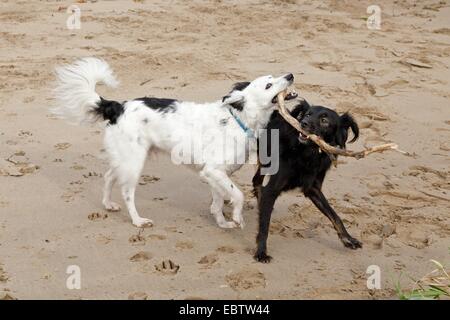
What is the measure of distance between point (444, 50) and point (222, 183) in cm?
573

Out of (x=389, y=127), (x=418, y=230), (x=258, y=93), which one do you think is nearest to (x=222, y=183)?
(x=258, y=93)

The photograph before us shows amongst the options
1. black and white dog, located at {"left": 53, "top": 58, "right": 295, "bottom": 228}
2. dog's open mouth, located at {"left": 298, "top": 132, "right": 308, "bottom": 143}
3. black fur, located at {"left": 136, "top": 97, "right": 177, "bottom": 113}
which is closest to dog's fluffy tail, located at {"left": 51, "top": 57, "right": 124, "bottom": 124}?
black and white dog, located at {"left": 53, "top": 58, "right": 295, "bottom": 228}

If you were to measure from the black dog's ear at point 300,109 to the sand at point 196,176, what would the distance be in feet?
3.04

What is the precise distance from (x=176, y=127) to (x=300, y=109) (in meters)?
0.98

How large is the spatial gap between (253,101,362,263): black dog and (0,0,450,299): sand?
0.19m

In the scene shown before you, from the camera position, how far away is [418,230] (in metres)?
5.25

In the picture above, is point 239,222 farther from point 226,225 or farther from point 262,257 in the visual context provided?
point 262,257

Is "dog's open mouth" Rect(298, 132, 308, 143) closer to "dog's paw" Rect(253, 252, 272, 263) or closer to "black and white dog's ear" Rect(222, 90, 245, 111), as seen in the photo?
"black and white dog's ear" Rect(222, 90, 245, 111)

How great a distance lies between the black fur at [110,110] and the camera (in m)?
5.28

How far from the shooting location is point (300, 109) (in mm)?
4941

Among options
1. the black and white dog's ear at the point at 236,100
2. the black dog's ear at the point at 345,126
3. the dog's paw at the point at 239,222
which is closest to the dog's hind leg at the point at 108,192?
the dog's paw at the point at 239,222

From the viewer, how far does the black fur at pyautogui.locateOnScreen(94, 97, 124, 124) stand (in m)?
5.28

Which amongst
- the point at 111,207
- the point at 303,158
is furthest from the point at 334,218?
the point at 111,207

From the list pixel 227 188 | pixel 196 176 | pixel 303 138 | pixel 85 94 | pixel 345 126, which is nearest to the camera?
pixel 303 138
